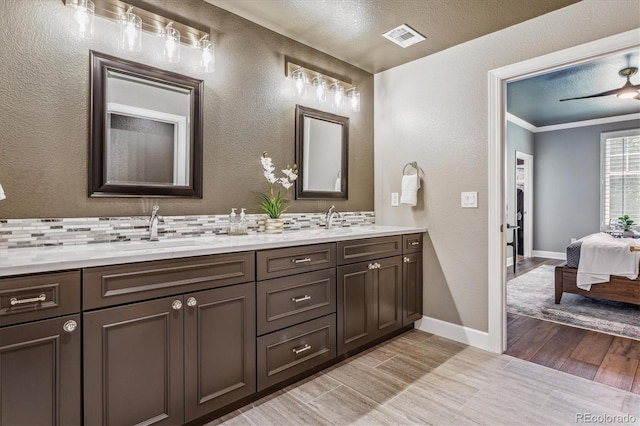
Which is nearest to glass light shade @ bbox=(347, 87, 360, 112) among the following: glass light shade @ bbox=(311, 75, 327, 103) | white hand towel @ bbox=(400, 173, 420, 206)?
glass light shade @ bbox=(311, 75, 327, 103)

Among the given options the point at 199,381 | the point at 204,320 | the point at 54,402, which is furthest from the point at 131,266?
the point at 199,381

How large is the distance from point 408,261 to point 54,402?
2.36 m

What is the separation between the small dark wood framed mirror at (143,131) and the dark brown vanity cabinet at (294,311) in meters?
0.76

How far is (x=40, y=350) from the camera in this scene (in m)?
1.23

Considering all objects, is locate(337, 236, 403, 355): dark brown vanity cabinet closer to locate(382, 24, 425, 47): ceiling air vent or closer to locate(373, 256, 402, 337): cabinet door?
locate(373, 256, 402, 337): cabinet door

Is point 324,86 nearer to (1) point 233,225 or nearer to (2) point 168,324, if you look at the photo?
(1) point 233,225

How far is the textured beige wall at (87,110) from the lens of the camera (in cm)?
163

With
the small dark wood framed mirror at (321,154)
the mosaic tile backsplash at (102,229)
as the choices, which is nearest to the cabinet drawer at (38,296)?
the mosaic tile backsplash at (102,229)

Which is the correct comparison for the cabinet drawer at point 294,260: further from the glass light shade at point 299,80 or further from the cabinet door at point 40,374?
the glass light shade at point 299,80

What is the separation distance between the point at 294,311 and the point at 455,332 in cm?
154

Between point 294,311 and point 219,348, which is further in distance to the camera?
point 294,311

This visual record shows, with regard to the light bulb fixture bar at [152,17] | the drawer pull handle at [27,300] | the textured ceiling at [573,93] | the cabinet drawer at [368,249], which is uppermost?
the textured ceiling at [573,93]

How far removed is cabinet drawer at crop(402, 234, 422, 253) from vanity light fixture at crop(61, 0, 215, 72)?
192 centimetres

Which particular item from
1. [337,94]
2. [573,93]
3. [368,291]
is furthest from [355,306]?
[573,93]
